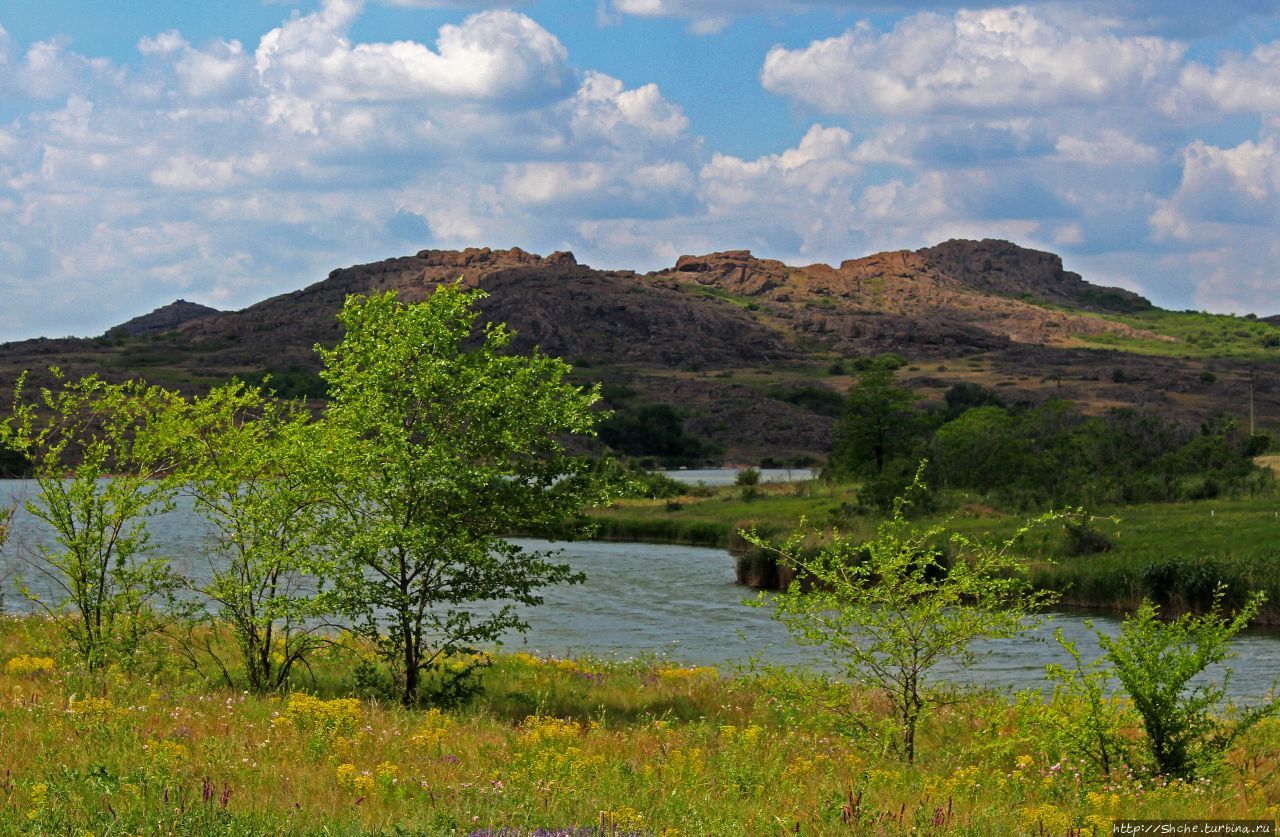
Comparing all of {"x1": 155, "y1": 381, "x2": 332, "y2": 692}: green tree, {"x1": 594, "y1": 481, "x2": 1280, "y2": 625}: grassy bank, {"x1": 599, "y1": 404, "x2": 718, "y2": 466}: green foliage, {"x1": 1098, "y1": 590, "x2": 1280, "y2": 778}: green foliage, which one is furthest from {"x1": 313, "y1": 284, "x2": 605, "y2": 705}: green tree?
{"x1": 599, "y1": 404, "x2": 718, "y2": 466}: green foliage

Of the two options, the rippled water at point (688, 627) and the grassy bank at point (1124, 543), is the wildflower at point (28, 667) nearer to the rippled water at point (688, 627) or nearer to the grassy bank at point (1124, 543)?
the rippled water at point (688, 627)

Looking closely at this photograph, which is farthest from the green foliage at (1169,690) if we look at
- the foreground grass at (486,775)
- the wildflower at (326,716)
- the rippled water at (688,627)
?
the wildflower at (326,716)

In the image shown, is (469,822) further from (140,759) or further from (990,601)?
(990,601)

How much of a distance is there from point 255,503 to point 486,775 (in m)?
7.52

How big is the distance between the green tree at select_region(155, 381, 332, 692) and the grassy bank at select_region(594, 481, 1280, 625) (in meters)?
14.3

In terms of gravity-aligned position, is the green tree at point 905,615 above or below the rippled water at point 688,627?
above

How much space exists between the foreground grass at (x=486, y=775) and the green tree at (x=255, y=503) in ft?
3.80

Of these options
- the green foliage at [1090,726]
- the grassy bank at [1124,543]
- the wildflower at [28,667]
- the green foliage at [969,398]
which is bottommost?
the grassy bank at [1124,543]

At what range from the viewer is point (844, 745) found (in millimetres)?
12633

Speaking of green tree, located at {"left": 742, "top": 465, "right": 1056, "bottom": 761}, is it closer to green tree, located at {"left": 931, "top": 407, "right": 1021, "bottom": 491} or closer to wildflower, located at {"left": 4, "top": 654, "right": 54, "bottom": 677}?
wildflower, located at {"left": 4, "top": 654, "right": 54, "bottom": 677}

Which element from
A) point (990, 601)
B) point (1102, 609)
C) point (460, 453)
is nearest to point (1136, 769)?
point (990, 601)

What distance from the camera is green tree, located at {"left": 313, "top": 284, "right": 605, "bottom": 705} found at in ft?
49.5

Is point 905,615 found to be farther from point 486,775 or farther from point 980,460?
point 980,460

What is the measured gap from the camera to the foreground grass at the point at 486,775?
23.5 ft
